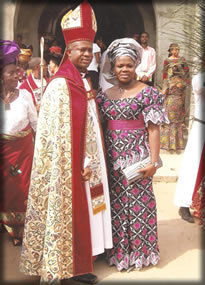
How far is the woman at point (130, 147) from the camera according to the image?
3330 mm

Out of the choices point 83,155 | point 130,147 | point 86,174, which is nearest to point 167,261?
point 130,147

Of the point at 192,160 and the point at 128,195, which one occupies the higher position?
the point at 192,160

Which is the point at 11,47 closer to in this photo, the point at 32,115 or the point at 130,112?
the point at 32,115

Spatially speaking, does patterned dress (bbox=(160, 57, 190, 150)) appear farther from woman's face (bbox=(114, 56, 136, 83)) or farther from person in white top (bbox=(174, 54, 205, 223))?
woman's face (bbox=(114, 56, 136, 83))

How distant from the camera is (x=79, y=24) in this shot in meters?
3.04

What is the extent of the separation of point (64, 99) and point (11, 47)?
1124 millimetres

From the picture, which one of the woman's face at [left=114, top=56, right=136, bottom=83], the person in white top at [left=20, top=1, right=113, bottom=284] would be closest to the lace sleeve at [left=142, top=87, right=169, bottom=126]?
the woman's face at [left=114, top=56, right=136, bottom=83]

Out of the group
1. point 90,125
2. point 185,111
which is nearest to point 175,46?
point 185,111

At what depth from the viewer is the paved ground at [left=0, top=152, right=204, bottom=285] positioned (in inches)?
134

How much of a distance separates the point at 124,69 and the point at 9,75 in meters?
1.18

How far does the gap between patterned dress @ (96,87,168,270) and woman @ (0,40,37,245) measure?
2.99ft

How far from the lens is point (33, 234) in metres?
3.07

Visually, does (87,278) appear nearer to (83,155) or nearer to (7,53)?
(83,155)

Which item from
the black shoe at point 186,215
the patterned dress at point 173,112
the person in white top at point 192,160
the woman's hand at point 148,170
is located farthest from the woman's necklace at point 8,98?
the patterned dress at point 173,112
